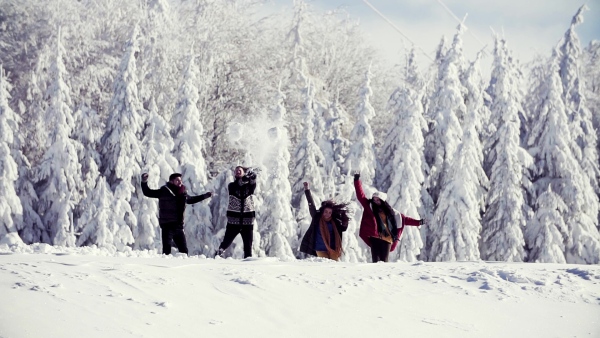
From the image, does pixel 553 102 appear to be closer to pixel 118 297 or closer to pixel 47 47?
pixel 47 47

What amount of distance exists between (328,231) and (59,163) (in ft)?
45.9

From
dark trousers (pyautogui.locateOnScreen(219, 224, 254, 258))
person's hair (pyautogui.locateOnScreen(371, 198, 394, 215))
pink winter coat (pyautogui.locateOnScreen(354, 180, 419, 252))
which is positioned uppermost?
person's hair (pyautogui.locateOnScreen(371, 198, 394, 215))

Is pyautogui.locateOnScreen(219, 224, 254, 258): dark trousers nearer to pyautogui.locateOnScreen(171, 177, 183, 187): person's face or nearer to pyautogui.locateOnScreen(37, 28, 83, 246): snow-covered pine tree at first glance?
pyautogui.locateOnScreen(171, 177, 183, 187): person's face

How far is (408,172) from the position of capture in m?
23.1

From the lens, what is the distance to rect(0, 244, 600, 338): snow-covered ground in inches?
233

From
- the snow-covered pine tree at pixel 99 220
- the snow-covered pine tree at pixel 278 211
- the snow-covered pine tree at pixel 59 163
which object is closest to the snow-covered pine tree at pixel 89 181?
the snow-covered pine tree at pixel 99 220

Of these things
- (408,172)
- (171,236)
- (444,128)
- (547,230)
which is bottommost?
(171,236)

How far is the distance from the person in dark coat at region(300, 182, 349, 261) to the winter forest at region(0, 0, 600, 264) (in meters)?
9.20

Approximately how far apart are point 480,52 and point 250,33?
10628 mm

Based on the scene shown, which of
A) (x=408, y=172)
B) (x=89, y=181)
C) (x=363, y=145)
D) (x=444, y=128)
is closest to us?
(x=89, y=181)

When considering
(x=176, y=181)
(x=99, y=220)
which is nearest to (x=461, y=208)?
(x=99, y=220)

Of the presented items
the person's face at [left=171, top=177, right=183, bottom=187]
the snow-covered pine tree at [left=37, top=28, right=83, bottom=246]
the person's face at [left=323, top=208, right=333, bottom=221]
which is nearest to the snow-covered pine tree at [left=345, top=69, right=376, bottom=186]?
the snow-covered pine tree at [left=37, top=28, right=83, bottom=246]

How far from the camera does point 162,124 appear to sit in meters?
22.6

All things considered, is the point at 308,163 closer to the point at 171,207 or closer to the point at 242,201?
the point at 242,201
